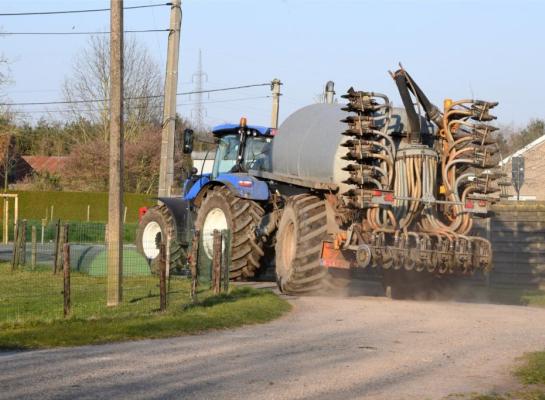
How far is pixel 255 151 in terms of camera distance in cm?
2181

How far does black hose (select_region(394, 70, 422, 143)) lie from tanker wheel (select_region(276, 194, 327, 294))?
207 centimetres

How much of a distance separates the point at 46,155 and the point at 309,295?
64.7m

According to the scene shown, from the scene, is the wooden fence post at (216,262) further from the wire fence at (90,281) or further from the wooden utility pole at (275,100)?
the wooden utility pole at (275,100)

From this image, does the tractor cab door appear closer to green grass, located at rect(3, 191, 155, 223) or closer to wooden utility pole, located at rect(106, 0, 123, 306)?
wooden utility pole, located at rect(106, 0, 123, 306)

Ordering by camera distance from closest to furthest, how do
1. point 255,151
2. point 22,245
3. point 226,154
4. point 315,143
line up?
point 315,143 → point 255,151 → point 226,154 → point 22,245

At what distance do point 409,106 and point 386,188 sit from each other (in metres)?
1.59

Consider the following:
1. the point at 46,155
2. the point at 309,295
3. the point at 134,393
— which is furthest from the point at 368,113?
the point at 46,155

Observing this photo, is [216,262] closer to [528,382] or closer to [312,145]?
[312,145]

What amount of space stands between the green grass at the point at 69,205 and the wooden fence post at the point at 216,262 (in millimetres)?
35247

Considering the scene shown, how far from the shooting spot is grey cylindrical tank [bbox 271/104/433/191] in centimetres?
1739

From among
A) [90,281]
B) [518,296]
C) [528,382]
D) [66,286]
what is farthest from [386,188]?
[90,281]

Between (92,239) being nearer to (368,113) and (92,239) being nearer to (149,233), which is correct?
(149,233)

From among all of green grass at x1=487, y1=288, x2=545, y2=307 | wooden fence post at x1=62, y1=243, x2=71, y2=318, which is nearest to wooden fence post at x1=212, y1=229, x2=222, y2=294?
wooden fence post at x1=62, y1=243, x2=71, y2=318

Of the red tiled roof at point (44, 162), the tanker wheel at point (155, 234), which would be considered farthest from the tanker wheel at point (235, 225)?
the red tiled roof at point (44, 162)
